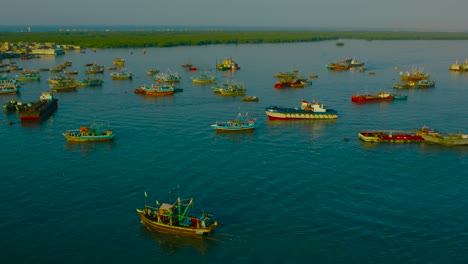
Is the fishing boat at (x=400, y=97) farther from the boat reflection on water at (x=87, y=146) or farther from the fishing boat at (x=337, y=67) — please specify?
the boat reflection on water at (x=87, y=146)

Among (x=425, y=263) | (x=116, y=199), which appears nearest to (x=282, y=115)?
(x=116, y=199)

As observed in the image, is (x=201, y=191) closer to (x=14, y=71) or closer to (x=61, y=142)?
(x=61, y=142)

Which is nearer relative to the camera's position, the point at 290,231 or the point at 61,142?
the point at 290,231

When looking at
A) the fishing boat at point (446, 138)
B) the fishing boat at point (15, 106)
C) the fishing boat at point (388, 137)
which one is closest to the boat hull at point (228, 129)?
the fishing boat at point (388, 137)

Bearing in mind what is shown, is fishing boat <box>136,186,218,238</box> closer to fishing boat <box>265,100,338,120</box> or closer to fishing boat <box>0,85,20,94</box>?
fishing boat <box>265,100,338,120</box>

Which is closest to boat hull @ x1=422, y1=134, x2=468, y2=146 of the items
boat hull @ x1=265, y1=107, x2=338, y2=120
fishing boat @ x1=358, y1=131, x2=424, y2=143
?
fishing boat @ x1=358, y1=131, x2=424, y2=143

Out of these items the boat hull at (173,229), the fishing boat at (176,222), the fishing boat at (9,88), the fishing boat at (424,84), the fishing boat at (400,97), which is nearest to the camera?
the boat hull at (173,229)
